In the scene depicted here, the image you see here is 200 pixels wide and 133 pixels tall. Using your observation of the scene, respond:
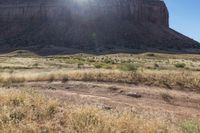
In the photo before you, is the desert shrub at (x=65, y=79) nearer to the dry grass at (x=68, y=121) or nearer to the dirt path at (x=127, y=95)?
the dirt path at (x=127, y=95)

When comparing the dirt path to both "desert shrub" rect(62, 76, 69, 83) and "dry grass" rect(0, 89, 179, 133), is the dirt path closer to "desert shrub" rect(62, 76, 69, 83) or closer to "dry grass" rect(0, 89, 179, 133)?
"desert shrub" rect(62, 76, 69, 83)

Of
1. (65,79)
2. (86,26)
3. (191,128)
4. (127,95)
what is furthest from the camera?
(86,26)

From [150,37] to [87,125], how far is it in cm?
12899

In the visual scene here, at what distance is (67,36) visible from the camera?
126938 millimetres

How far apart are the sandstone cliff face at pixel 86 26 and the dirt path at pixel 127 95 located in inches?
3641

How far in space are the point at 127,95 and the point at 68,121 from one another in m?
10.7

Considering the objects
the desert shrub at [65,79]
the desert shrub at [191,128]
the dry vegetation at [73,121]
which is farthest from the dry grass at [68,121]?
the desert shrub at [65,79]

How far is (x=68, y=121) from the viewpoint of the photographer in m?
8.75

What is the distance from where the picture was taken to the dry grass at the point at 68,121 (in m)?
7.93

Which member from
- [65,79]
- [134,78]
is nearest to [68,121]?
[134,78]

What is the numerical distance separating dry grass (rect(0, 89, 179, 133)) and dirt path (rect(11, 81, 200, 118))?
636 centimetres

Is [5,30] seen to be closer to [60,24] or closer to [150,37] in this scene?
[60,24]

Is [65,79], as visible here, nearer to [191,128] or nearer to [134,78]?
[134,78]

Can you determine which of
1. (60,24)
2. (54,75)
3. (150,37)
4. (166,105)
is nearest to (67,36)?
(60,24)
